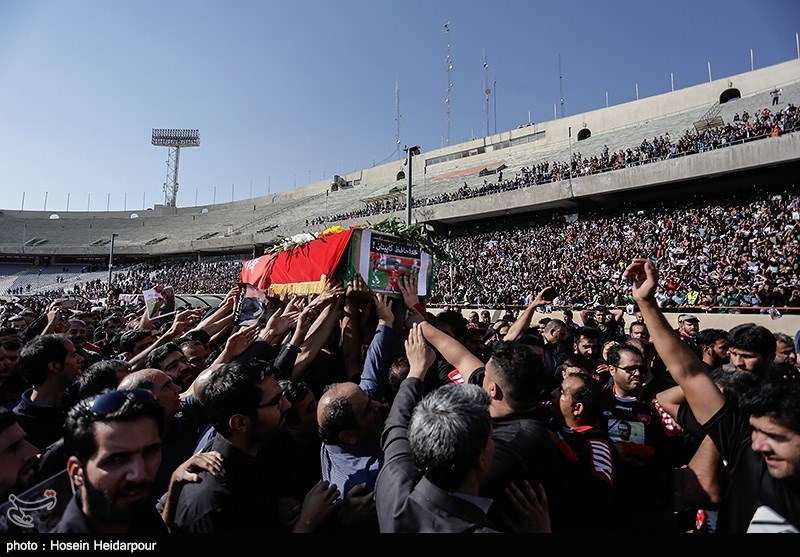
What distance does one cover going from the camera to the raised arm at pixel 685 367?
214 cm

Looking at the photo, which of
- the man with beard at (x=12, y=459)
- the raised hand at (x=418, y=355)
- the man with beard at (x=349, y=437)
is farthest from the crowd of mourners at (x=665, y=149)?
the man with beard at (x=12, y=459)

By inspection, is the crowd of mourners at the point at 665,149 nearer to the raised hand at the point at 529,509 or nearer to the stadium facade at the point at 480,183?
the stadium facade at the point at 480,183

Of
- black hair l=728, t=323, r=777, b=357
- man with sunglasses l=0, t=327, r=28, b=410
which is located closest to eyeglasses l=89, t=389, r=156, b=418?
man with sunglasses l=0, t=327, r=28, b=410

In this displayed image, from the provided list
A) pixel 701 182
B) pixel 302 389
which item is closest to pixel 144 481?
pixel 302 389

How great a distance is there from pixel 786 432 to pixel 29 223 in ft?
225

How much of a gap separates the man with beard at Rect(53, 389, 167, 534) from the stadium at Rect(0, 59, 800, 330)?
424cm

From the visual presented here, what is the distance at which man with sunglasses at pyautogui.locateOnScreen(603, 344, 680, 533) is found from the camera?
2.30 meters

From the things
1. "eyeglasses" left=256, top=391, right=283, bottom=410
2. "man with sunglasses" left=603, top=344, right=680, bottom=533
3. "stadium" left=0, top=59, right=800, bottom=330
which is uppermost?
"stadium" left=0, top=59, right=800, bottom=330

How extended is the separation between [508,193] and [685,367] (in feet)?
81.2

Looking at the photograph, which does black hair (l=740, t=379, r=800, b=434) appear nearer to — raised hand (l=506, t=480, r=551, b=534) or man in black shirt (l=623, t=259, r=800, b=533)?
man in black shirt (l=623, t=259, r=800, b=533)

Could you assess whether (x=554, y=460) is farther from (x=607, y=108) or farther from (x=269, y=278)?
(x=607, y=108)

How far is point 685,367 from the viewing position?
7.23ft

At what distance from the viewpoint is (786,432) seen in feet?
5.40

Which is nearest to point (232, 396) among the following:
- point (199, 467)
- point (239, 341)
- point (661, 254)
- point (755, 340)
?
point (199, 467)
